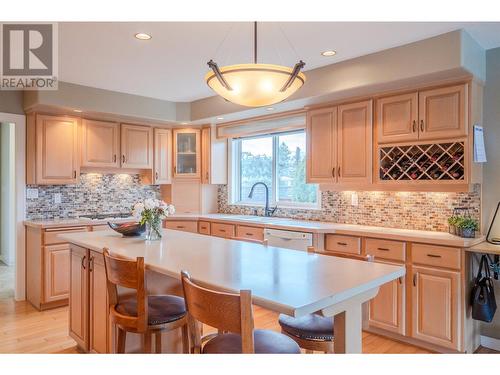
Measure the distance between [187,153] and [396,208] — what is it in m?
2.94

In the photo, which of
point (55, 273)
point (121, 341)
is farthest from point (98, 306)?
point (55, 273)

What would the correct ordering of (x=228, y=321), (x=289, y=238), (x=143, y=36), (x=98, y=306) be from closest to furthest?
1. (x=228, y=321)
2. (x=98, y=306)
3. (x=143, y=36)
4. (x=289, y=238)

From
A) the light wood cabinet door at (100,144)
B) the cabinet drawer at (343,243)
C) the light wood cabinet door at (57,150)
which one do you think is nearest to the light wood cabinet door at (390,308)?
the cabinet drawer at (343,243)

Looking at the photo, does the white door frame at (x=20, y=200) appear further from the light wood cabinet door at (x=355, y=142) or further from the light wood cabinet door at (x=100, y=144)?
the light wood cabinet door at (x=355, y=142)

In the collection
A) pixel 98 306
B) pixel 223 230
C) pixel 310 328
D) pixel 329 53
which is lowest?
pixel 98 306

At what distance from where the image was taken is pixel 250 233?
4168 mm

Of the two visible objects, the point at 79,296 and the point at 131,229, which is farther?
the point at 131,229

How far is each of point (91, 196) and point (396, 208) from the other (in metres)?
3.68

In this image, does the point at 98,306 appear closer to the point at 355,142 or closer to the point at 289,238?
the point at 289,238

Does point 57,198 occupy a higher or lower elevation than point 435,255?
higher

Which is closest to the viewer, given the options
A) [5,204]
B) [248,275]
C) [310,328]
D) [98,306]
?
[248,275]

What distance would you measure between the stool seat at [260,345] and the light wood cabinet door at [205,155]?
3.58m

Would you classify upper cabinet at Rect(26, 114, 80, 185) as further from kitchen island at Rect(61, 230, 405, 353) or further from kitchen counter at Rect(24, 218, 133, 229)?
kitchen island at Rect(61, 230, 405, 353)

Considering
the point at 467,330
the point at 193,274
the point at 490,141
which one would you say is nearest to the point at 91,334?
the point at 193,274
